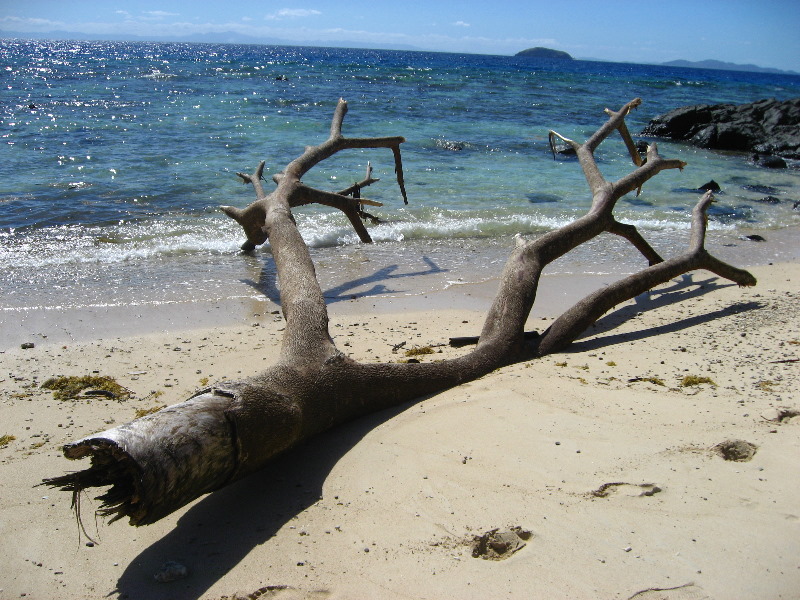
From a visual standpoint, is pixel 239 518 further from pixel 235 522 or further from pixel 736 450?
pixel 736 450

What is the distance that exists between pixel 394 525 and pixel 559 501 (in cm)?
77

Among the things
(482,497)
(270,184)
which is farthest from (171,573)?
(270,184)

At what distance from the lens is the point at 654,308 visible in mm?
6602

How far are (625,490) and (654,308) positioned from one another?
13.0 feet

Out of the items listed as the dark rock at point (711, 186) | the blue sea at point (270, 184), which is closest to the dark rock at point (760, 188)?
the blue sea at point (270, 184)

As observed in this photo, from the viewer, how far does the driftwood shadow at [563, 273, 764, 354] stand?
5.62 metres

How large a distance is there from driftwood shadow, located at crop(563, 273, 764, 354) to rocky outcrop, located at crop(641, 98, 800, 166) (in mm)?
17489

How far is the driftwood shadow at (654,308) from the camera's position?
562cm

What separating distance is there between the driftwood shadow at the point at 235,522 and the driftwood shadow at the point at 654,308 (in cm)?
261

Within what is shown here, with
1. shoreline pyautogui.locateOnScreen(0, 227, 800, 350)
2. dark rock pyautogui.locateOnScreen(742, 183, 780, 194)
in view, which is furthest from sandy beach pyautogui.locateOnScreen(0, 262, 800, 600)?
dark rock pyautogui.locateOnScreen(742, 183, 780, 194)

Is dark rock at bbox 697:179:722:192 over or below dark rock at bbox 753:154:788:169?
below

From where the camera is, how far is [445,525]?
9.36ft

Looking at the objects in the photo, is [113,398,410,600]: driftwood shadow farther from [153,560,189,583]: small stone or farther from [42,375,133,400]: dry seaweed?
[42,375,133,400]: dry seaweed

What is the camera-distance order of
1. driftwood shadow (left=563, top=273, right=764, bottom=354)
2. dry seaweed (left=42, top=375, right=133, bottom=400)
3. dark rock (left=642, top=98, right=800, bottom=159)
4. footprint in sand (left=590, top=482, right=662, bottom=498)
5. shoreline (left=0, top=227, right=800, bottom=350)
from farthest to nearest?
1. dark rock (left=642, top=98, right=800, bottom=159)
2. shoreline (left=0, top=227, right=800, bottom=350)
3. driftwood shadow (left=563, top=273, right=764, bottom=354)
4. dry seaweed (left=42, top=375, right=133, bottom=400)
5. footprint in sand (left=590, top=482, right=662, bottom=498)
